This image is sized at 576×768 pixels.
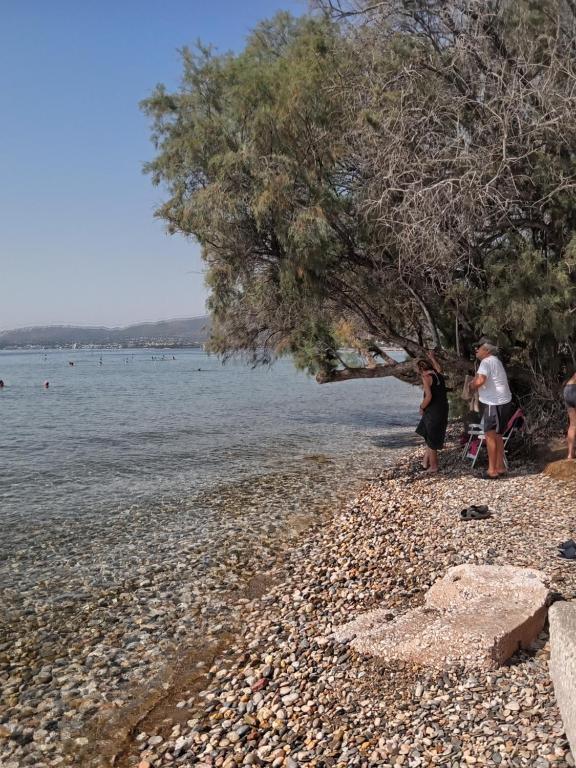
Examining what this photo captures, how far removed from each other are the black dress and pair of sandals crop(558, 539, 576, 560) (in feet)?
15.7

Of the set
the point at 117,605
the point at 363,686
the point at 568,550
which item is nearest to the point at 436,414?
the point at 568,550

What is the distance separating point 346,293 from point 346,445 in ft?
21.2

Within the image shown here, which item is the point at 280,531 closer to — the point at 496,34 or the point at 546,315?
the point at 546,315

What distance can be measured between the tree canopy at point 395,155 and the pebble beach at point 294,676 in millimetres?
4024

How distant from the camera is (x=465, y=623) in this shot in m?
4.33

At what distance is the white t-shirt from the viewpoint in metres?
9.28

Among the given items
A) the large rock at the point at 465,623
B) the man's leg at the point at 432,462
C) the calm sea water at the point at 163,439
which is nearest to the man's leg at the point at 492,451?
the man's leg at the point at 432,462

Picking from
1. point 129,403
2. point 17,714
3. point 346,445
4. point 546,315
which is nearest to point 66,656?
point 17,714

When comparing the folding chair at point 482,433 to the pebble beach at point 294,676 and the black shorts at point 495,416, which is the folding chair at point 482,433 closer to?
the black shorts at point 495,416

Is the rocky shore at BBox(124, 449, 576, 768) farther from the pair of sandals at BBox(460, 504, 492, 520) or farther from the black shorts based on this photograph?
the black shorts

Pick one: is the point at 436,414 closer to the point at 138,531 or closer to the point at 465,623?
the point at 138,531

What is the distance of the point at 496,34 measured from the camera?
9.26 meters

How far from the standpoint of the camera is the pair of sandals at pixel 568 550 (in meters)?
5.80

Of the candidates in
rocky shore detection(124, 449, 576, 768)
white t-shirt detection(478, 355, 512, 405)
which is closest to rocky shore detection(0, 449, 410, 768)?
rocky shore detection(124, 449, 576, 768)
